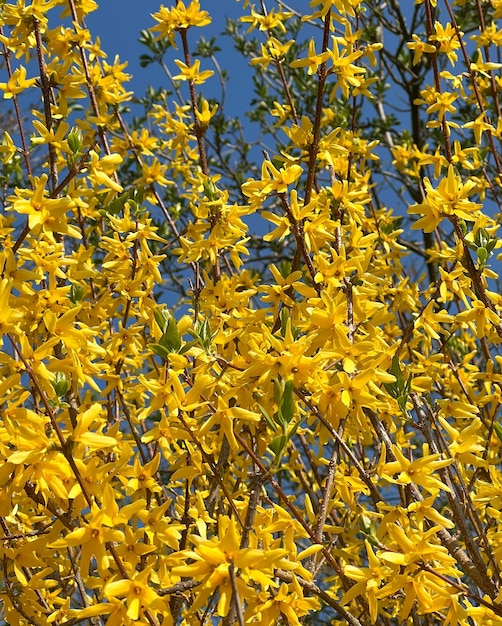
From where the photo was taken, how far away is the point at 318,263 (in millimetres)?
1841

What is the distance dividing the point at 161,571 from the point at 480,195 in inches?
120

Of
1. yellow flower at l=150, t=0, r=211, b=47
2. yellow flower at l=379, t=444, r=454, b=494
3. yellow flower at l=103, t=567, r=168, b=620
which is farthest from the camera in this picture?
yellow flower at l=150, t=0, r=211, b=47

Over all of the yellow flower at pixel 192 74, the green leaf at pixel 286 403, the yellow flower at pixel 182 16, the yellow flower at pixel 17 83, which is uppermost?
the yellow flower at pixel 182 16

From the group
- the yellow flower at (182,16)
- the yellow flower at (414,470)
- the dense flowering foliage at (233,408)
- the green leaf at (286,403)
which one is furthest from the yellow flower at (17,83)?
the yellow flower at (414,470)

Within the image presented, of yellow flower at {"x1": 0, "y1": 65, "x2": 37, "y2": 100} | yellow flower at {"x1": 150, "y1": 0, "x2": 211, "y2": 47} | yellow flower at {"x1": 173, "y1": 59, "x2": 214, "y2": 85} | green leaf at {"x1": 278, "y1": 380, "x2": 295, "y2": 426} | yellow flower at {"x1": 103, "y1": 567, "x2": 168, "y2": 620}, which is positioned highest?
yellow flower at {"x1": 150, "y1": 0, "x2": 211, "y2": 47}

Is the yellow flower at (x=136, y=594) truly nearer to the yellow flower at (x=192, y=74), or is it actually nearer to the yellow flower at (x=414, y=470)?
the yellow flower at (x=414, y=470)

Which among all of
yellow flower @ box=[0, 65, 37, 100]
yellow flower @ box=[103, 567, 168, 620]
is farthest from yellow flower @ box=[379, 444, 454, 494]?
yellow flower @ box=[0, 65, 37, 100]

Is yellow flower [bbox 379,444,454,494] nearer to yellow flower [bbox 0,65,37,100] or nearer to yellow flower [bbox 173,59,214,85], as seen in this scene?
yellow flower [bbox 0,65,37,100]

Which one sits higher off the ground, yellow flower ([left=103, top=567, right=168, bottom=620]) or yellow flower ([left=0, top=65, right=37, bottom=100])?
yellow flower ([left=0, top=65, right=37, bottom=100])

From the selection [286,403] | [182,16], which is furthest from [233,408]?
[182,16]

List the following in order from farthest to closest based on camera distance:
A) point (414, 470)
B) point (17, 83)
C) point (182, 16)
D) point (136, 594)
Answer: point (182, 16) → point (17, 83) → point (414, 470) → point (136, 594)

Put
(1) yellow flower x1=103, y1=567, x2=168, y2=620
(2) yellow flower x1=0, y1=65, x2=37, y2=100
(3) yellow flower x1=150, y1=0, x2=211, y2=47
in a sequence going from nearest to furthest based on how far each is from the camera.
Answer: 1. (1) yellow flower x1=103, y1=567, x2=168, y2=620
2. (2) yellow flower x1=0, y1=65, x2=37, y2=100
3. (3) yellow flower x1=150, y1=0, x2=211, y2=47

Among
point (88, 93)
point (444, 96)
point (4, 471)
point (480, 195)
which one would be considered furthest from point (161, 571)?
point (480, 195)

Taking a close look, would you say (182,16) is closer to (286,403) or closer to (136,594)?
(286,403)
